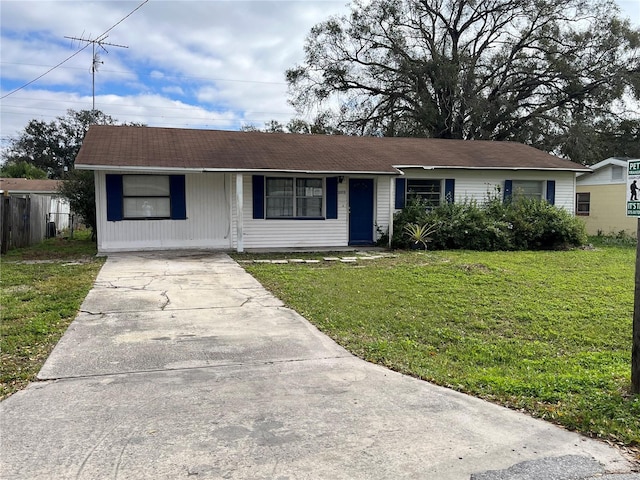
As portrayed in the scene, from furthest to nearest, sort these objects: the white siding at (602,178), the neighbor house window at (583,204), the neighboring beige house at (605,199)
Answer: the neighbor house window at (583,204), the white siding at (602,178), the neighboring beige house at (605,199)

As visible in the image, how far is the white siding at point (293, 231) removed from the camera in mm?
14195

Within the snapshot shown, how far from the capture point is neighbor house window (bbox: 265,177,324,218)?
14.4m

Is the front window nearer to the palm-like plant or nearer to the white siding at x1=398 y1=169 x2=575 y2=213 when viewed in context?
the palm-like plant

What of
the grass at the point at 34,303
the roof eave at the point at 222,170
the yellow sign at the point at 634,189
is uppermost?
the roof eave at the point at 222,170

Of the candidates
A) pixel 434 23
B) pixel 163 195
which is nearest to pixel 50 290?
pixel 163 195

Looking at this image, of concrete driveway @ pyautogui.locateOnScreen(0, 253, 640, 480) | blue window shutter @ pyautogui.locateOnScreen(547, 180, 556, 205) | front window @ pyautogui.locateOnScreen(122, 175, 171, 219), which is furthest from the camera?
blue window shutter @ pyautogui.locateOnScreen(547, 180, 556, 205)

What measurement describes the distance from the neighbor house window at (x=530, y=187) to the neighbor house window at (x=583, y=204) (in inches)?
186

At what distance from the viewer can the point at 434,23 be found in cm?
2973

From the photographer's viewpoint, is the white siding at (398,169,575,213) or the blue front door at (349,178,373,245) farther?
the white siding at (398,169,575,213)

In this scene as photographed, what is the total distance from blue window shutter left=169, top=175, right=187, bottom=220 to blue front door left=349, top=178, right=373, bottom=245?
501cm

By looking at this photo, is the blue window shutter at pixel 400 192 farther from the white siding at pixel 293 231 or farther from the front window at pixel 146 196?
the front window at pixel 146 196

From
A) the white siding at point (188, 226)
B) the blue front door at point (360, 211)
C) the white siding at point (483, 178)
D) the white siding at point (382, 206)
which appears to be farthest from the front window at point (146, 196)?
the white siding at point (483, 178)

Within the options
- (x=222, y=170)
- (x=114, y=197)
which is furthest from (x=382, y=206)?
(x=114, y=197)

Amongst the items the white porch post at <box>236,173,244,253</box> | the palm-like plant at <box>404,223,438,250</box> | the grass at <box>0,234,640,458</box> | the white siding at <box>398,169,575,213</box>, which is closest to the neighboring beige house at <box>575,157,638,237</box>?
the white siding at <box>398,169,575,213</box>
